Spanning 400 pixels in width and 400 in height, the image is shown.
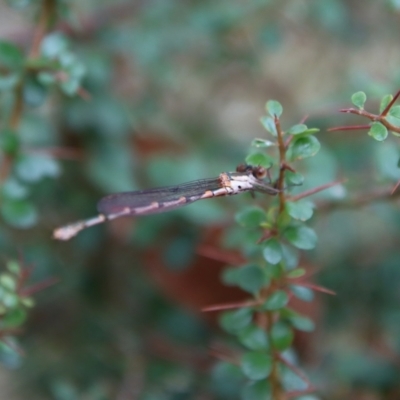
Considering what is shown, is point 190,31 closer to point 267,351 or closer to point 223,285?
point 223,285

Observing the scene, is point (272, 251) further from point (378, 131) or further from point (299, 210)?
point (378, 131)

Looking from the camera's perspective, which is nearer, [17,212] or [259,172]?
[259,172]

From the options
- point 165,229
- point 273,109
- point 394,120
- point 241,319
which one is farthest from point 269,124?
point 165,229

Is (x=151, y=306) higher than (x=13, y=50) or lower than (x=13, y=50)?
lower

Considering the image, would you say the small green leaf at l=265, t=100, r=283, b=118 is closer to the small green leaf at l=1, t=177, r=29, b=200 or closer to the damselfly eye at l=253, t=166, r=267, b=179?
the damselfly eye at l=253, t=166, r=267, b=179

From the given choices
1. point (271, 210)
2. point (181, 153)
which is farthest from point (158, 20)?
point (271, 210)

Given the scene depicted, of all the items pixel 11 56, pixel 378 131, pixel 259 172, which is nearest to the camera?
pixel 378 131
